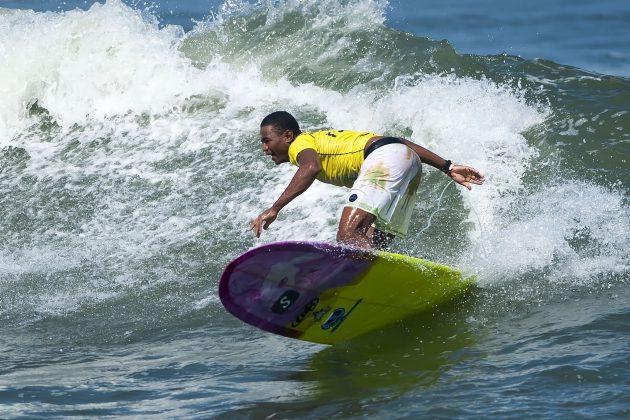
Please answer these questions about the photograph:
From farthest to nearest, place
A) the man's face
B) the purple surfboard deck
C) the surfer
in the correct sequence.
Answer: the man's face, the surfer, the purple surfboard deck

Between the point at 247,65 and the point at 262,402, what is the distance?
7.43 meters

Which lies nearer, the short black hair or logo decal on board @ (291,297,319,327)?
logo decal on board @ (291,297,319,327)

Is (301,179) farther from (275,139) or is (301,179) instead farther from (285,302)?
(285,302)

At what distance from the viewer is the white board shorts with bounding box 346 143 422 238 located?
21.0 feet

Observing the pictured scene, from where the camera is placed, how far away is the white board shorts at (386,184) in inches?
252

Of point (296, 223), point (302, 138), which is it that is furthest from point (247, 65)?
point (302, 138)

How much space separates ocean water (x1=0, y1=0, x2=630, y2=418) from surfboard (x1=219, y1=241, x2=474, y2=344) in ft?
0.48

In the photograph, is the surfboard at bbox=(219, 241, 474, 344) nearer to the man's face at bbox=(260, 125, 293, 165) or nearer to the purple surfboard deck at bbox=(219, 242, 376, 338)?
the purple surfboard deck at bbox=(219, 242, 376, 338)

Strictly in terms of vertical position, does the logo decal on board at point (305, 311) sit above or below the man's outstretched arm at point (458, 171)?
below

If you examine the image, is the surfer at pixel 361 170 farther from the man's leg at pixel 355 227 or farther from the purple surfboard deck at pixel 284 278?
the purple surfboard deck at pixel 284 278

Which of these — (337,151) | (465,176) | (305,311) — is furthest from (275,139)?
(465,176)

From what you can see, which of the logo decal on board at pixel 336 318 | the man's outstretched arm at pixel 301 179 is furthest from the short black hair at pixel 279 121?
the logo decal on board at pixel 336 318

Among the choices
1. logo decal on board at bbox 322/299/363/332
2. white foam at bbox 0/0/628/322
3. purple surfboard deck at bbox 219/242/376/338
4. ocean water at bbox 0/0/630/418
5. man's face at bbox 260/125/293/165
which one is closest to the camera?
ocean water at bbox 0/0/630/418

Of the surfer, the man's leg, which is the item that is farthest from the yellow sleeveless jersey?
the man's leg
